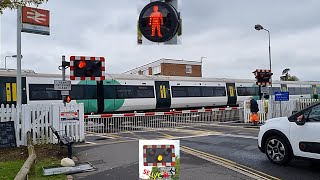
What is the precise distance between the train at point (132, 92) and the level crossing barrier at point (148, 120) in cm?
194

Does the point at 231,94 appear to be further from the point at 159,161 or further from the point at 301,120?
the point at 159,161

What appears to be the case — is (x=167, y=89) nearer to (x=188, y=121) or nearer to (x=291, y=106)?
(x=188, y=121)

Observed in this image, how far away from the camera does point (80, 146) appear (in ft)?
36.0

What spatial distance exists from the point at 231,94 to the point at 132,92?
1120 centimetres

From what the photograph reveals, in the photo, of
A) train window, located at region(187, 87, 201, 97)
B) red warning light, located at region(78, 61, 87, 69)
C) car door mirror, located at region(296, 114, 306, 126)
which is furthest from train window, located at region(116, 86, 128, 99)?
car door mirror, located at region(296, 114, 306, 126)

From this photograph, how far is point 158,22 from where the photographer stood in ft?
17.8

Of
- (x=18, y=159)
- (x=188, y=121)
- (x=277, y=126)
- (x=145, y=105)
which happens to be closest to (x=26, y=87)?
(x=145, y=105)

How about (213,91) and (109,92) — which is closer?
(109,92)

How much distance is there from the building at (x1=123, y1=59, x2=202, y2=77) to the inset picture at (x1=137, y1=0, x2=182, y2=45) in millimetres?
49343

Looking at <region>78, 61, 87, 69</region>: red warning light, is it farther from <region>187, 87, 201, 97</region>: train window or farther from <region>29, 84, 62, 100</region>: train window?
<region>187, 87, 201, 97</region>: train window

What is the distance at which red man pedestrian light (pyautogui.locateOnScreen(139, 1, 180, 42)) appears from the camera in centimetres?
539

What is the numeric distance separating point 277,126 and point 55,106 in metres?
7.19

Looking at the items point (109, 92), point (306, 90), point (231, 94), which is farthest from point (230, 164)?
point (306, 90)

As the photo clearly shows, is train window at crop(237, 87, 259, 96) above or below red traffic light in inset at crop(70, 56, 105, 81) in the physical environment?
below
